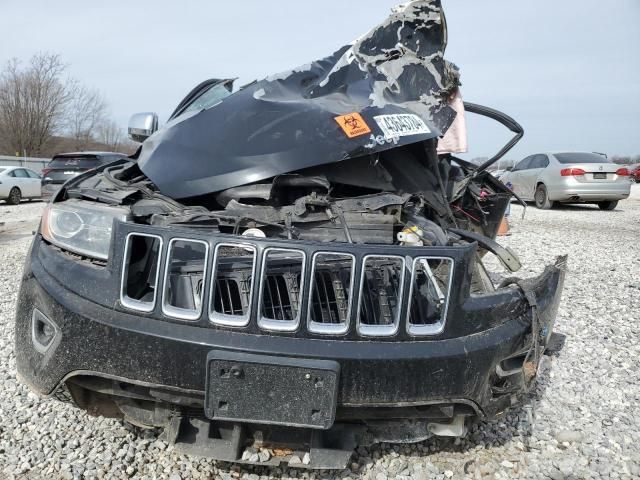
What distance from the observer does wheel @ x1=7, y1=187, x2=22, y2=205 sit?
15.0 meters

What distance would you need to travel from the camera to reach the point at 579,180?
11375mm

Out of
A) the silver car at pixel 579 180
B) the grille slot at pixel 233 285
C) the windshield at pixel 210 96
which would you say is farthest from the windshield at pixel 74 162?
the grille slot at pixel 233 285

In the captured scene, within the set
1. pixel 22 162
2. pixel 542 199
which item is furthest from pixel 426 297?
pixel 22 162

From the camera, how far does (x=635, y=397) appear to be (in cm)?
266

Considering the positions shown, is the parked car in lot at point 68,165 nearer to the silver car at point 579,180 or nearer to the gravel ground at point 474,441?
the gravel ground at point 474,441

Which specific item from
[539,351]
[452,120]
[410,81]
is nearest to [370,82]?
[410,81]

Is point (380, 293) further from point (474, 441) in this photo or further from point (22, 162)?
point (22, 162)

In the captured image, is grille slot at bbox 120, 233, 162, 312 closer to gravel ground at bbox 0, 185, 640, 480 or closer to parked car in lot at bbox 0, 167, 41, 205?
gravel ground at bbox 0, 185, 640, 480

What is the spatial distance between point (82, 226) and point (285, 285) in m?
0.86

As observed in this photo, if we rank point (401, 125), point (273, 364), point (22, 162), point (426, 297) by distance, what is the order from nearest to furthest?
point (273, 364), point (426, 297), point (401, 125), point (22, 162)

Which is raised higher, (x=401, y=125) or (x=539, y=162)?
(x=401, y=125)

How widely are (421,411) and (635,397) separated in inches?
69.6

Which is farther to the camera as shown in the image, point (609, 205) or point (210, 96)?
point (609, 205)

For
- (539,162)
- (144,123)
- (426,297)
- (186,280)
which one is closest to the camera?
(186,280)
